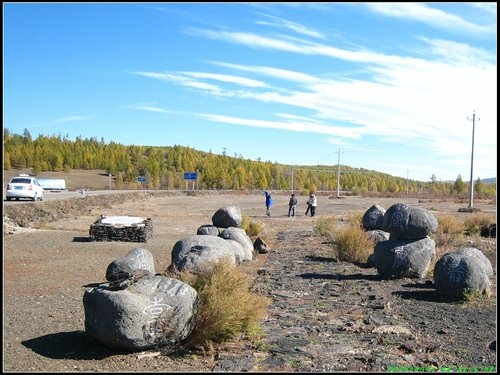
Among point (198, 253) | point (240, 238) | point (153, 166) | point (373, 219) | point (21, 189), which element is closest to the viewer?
point (198, 253)

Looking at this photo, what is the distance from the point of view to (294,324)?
948cm

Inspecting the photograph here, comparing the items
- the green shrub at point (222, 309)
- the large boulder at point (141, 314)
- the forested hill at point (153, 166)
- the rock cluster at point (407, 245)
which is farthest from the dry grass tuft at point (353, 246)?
the forested hill at point (153, 166)

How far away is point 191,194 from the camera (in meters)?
75.4

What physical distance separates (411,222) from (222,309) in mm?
7546

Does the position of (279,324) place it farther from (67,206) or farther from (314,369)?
(67,206)

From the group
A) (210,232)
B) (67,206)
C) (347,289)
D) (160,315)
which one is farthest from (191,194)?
(160,315)

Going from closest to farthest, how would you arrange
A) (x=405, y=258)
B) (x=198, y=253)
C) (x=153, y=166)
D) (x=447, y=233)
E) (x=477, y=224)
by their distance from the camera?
(x=198, y=253)
(x=405, y=258)
(x=447, y=233)
(x=477, y=224)
(x=153, y=166)

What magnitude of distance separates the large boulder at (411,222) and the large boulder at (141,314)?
7645 millimetres

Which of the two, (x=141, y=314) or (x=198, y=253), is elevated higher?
(x=198, y=253)

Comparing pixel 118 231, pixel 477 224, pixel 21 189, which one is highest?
pixel 21 189

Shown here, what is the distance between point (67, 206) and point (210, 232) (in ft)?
59.1

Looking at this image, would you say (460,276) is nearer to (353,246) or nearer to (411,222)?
(411,222)

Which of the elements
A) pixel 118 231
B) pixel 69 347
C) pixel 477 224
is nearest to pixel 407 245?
pixel 69 347

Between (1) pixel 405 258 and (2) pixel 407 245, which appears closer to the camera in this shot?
(1) pixel 405 258
